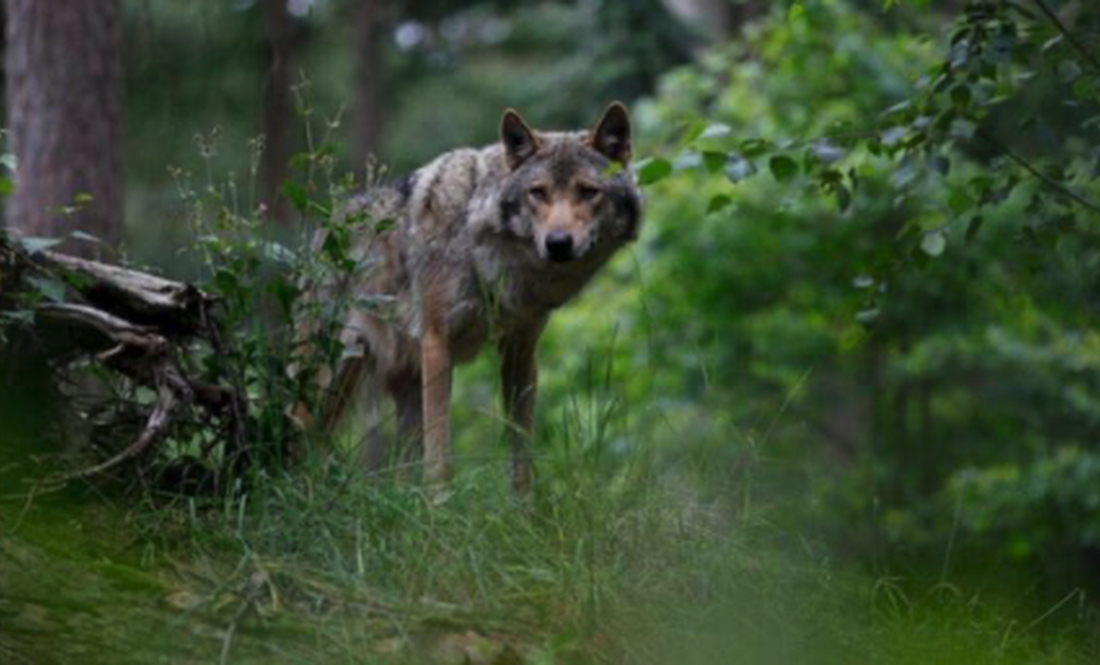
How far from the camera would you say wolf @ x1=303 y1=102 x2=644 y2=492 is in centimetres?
713

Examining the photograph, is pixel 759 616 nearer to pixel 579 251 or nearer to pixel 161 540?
pixel 161 540

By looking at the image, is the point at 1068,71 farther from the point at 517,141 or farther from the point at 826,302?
the point at 826,302

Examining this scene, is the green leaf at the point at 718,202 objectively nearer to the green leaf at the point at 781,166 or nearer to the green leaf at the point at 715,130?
the green leaf at the point at 781,166

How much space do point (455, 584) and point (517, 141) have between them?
2.97m

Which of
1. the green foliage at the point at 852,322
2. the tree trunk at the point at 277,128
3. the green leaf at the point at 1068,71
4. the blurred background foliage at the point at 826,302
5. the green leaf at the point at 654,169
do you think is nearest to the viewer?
the green leaf at the point at 654,169

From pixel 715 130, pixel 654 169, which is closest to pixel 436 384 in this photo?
pixel 654 169

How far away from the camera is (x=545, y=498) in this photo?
5238mm

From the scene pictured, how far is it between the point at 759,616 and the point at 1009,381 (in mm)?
12033

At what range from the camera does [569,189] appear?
282 inches

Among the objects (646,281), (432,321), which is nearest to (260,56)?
(646,281)

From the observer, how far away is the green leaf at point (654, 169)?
236 inches

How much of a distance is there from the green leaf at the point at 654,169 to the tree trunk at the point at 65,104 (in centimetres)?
432

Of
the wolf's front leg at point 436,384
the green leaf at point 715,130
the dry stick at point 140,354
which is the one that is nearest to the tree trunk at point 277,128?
the wolf's front leg at point 436,384

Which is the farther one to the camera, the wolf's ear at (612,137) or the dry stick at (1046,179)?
the wolf's ear at (612,137)
